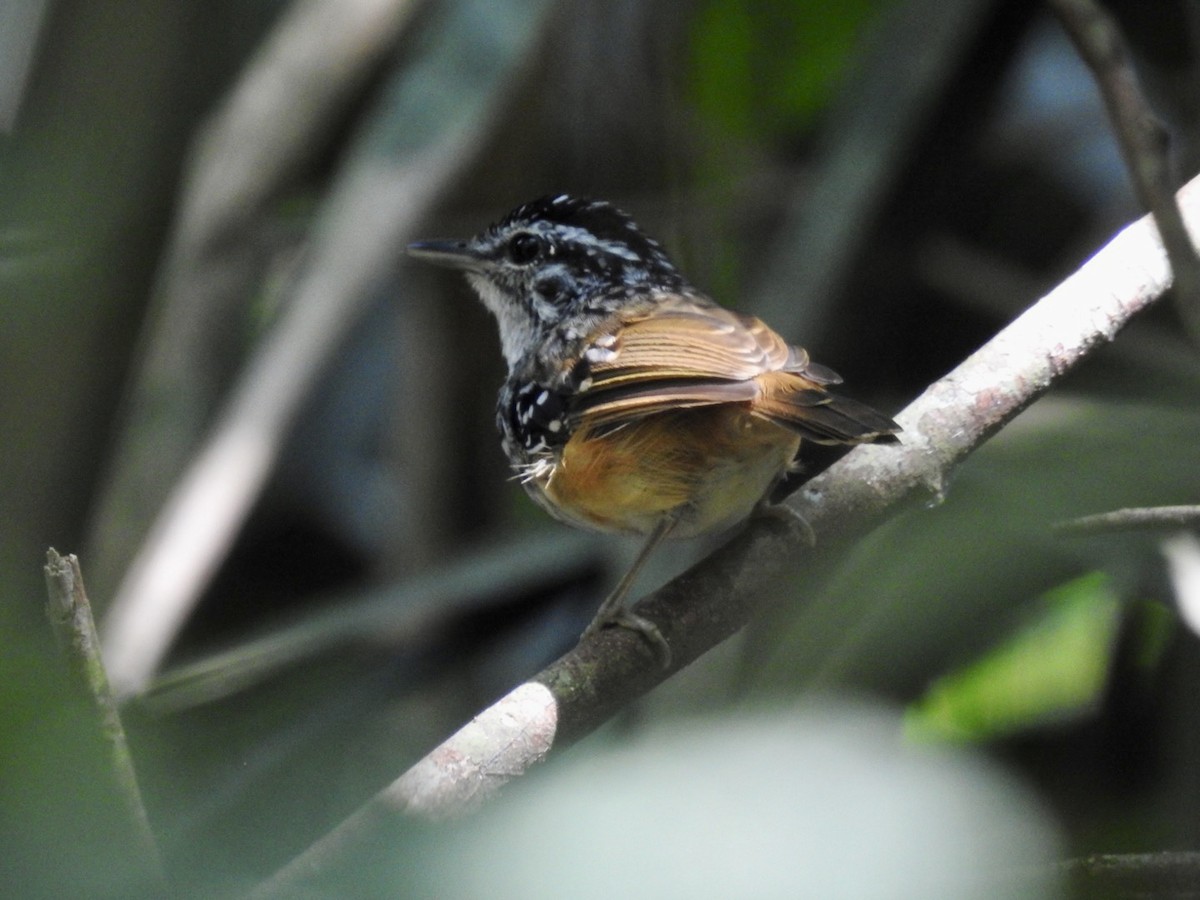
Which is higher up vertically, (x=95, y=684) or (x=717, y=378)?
(x=95, y=684)

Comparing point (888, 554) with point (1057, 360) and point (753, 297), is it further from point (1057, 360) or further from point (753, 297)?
point (753, 297)

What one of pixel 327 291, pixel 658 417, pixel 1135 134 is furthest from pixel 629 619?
pixel 327 291

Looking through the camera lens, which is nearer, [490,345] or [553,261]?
[553,261]

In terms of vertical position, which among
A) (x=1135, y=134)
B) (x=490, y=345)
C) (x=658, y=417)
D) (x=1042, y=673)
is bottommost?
(x=1042, y=673)

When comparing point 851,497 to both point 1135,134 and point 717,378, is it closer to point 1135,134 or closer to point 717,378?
point 717,378

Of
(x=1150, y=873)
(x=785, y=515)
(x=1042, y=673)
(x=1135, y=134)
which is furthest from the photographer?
(x=1042, y=673)

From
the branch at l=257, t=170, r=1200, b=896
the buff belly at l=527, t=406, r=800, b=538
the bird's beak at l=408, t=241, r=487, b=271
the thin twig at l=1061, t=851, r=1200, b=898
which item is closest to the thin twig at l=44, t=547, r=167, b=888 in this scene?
the branch at l=257, t=170, r=1200, b=896

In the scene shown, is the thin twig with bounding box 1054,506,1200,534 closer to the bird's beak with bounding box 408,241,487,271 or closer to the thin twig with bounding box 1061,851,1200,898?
the thin twig with bounding box 1061,851,1200,898
